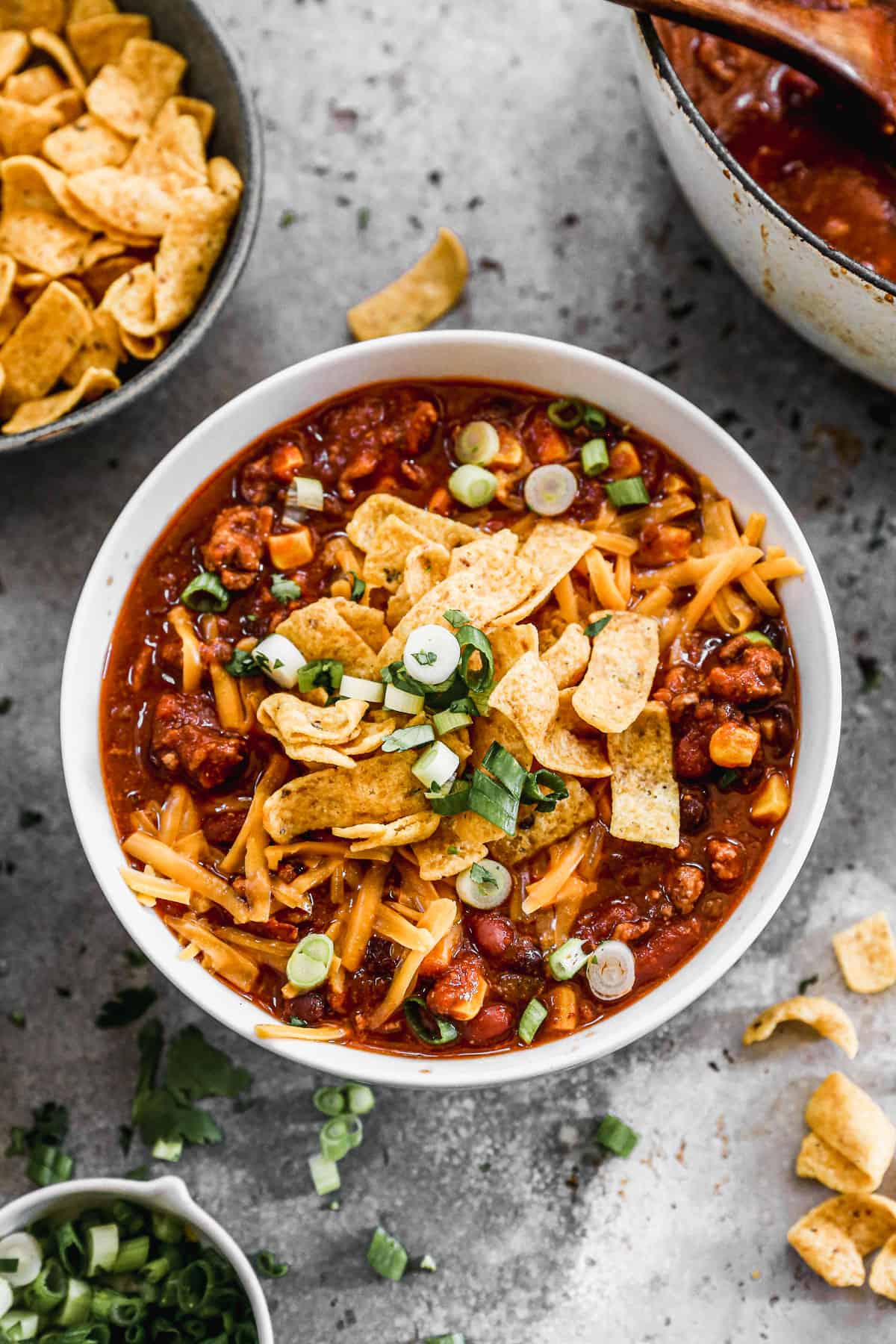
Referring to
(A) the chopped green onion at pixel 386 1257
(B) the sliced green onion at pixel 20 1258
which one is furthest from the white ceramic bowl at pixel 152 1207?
(A) the chopped green onion at pixel 386 1257

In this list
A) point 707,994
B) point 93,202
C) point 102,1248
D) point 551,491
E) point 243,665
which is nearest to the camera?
point 243,665

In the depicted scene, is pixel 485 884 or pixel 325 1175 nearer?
pixel 485 884

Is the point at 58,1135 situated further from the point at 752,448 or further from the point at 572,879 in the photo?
the point at 752,448

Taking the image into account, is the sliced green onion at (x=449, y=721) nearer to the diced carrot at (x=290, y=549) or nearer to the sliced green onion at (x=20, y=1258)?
the diced carrot at (x=290, y=549)

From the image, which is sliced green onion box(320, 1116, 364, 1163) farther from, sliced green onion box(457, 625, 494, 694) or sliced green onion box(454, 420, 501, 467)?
sliced green onion box(454, 420, 501, 467)

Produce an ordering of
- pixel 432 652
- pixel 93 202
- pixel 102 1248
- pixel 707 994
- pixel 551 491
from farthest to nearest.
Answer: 1. pixel 707 994
2. pixel 93 202
3. pixel 102 1248
4. pixel 551 491
5. pixel 432 652

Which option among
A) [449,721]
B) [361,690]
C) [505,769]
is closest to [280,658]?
[361,690]

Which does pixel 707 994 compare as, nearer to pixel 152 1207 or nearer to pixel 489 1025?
pixel 489 1025

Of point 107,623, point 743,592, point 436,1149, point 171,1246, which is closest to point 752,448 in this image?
point 743,592
